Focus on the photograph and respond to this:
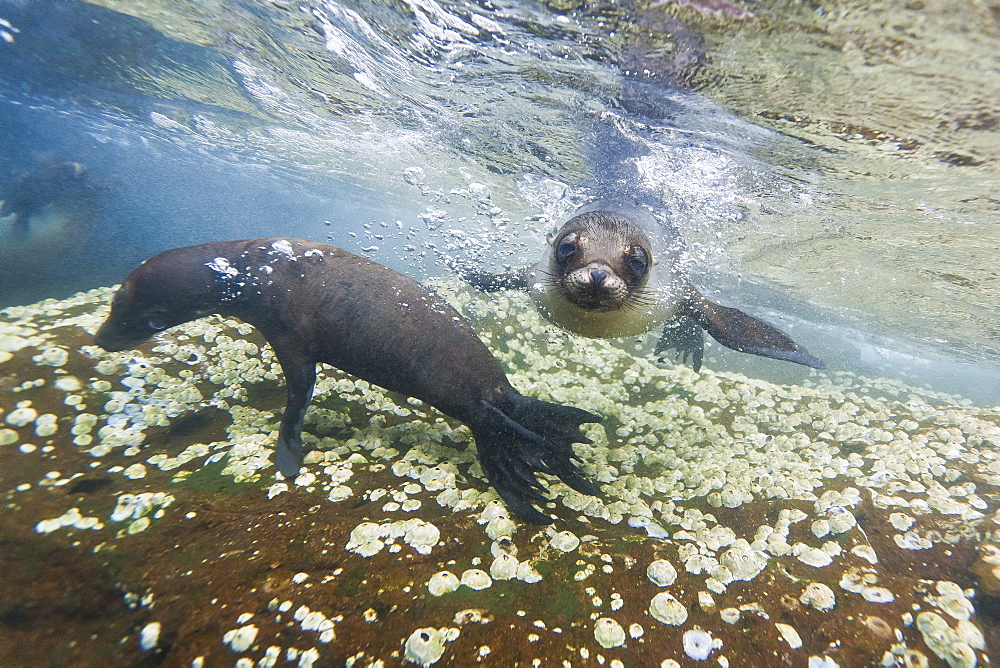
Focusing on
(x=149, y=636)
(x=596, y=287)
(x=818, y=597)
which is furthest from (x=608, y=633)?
(x=596, y=287)

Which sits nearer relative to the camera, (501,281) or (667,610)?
(667,610)

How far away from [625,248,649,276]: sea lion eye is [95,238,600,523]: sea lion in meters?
1.41

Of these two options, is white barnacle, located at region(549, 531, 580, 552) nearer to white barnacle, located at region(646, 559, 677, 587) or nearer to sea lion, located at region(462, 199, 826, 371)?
white barnacle, located at region(646, 559, 677, 587)

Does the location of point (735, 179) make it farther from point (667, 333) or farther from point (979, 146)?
point (667, 333)

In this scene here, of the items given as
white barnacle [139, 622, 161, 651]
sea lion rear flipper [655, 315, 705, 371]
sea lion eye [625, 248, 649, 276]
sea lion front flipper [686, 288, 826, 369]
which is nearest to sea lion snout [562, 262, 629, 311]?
sea lion eye [625, 248, 649, 276]

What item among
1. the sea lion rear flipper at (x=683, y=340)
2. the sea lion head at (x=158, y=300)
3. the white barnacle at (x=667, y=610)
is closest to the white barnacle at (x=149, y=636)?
the white barnacle at (x=667, y=610)

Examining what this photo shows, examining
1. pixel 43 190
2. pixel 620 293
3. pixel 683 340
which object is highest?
pixel 620 293

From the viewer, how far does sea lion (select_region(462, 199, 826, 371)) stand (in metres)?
3.45

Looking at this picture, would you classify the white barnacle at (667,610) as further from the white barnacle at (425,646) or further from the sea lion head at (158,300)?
the sea lion head at (158,300)

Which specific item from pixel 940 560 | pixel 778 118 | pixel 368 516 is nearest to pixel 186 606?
pixel 368 516

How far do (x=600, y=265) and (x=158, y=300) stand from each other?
14.6 ft

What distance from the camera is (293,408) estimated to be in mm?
3512

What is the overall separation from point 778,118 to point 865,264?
8.60 meters

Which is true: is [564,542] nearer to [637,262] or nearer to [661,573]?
[661,573]
